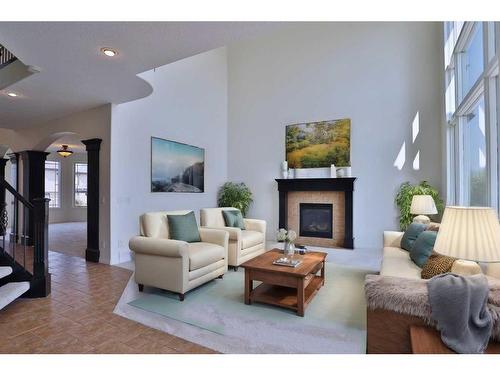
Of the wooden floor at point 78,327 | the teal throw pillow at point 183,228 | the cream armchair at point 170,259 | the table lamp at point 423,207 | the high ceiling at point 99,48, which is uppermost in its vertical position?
the high ceiling at point 99,48

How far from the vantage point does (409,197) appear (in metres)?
5.29

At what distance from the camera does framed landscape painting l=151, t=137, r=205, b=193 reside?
5.39 meters

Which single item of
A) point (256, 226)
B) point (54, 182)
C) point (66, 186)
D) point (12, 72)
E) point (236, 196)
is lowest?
point (256, 226)

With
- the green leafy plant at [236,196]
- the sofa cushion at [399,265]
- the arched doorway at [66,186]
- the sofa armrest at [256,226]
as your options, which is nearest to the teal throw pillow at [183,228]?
the sofa armrest at [256,226]

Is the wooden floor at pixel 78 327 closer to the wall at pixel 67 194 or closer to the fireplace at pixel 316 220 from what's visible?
the fireplace at pixel 316 220

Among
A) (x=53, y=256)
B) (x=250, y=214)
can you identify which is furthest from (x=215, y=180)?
(x=53, y=256)

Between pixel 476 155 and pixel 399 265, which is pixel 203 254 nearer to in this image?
pixel 399 265

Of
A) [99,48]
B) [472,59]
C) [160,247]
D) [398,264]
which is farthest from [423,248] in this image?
[99,48]

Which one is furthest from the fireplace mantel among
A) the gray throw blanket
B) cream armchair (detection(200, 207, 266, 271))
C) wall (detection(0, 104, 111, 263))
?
the gray throw blanket

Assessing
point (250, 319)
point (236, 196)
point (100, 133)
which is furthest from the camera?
point (236, 196)

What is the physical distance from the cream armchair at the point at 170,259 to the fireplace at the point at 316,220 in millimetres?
3328

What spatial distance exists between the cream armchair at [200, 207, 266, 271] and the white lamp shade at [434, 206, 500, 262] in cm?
284

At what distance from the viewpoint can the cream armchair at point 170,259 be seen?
2988 millimetres

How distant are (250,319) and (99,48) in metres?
2.95
